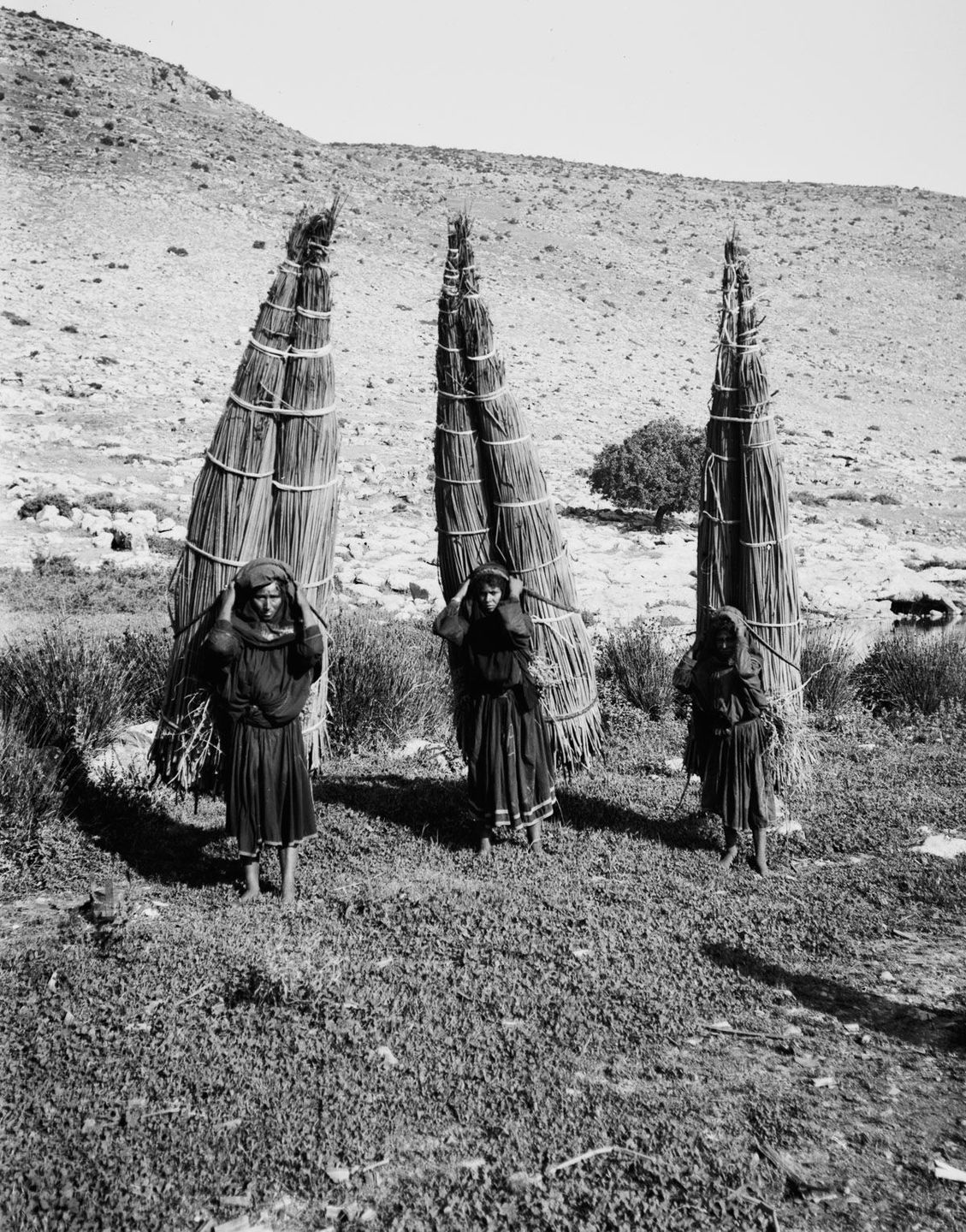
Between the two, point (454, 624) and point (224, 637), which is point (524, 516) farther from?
point (224, 637)

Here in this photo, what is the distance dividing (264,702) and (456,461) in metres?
2.19

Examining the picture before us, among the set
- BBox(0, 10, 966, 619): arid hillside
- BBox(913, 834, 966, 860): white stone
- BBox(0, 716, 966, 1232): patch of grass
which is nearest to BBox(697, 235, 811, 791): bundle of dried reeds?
BBox(913, 834, 966, 860): white stone

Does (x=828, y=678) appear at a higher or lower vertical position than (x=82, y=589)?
lower

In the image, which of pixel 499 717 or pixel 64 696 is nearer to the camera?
pixel 499 717

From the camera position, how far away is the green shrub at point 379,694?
7.50m

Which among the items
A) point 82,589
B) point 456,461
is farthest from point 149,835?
point 82,589

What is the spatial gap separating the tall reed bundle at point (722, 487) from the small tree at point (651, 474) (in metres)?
10.2

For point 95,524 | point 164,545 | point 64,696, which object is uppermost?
point 95,524

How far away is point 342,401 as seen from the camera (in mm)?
20812

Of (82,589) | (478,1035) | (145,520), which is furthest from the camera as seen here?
(145,520)

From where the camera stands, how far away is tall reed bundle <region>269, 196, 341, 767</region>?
18.5 ft

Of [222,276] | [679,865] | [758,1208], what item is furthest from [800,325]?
[758,1208]

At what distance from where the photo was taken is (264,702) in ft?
16.0

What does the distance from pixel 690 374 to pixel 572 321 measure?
5.03 metres
